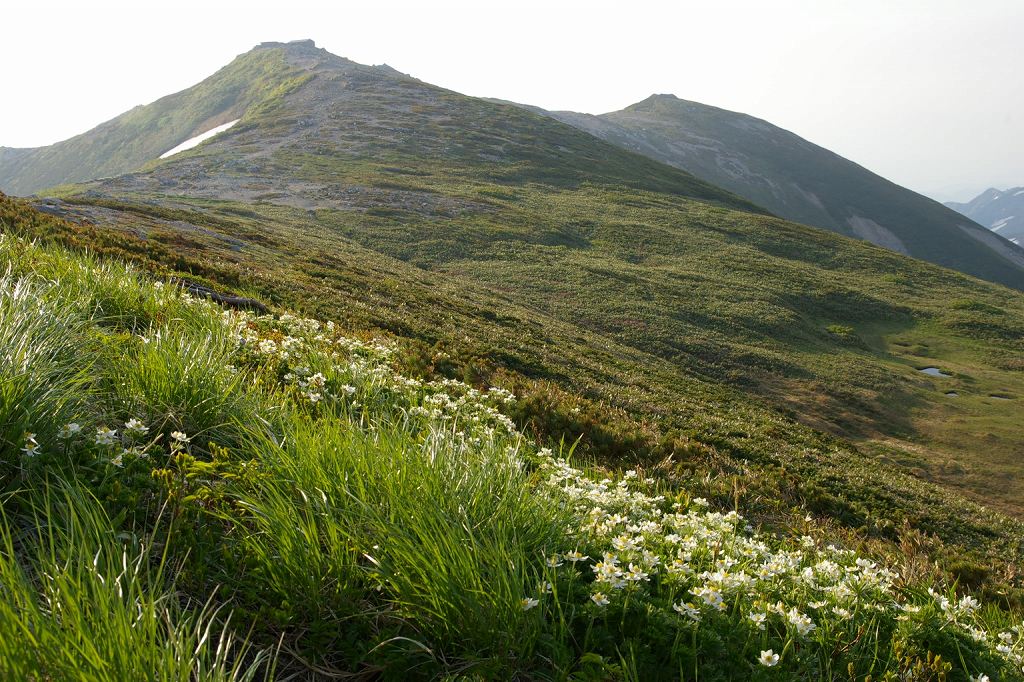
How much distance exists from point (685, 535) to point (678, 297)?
3624cm

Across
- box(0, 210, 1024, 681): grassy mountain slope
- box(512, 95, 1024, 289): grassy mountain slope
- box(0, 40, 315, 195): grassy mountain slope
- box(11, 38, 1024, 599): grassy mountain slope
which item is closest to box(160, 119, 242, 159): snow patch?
box(0, 40, 315, 195): grassy mountain slope

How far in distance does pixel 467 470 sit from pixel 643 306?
33221 millimetres

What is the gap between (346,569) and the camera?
3748 millimetres

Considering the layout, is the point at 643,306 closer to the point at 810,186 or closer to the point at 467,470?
the point at 467,470

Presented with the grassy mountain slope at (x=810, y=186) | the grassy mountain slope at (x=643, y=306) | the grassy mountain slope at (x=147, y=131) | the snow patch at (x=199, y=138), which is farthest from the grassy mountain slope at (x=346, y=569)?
the grassy mountain slope at (x=810, y=186)

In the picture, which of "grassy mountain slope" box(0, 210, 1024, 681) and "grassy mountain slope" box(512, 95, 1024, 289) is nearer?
"grassy mountain slope" box(0, 210, 1024, 681)

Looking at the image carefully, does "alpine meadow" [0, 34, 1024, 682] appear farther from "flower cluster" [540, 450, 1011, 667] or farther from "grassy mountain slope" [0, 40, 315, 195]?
"grassy mountain slope" [0, 40, 315, 195]

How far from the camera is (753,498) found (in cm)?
1037

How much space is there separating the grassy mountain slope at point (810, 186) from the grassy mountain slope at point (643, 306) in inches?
2215

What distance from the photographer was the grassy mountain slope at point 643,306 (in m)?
13.3

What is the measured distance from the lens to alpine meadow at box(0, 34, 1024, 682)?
11.4ft

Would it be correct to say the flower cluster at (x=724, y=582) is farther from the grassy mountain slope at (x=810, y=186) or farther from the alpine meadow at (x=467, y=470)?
the grassy mountain slope at (x=810, y=186)

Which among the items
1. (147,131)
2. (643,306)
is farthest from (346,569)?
(147,131)

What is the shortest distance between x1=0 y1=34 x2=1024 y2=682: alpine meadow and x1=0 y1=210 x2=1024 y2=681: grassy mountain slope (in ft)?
0.09
